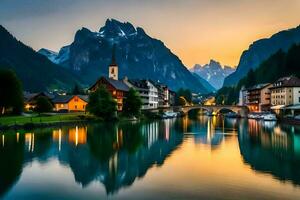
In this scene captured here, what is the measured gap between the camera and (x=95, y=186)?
29266mm

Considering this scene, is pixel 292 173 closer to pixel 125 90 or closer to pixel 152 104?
pixel 125 90

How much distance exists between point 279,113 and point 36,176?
10699 centimetres

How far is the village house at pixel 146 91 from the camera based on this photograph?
6078 inches

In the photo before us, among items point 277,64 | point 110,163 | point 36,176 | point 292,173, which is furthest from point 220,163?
point 277,64

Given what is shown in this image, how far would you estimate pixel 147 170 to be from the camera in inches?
1411

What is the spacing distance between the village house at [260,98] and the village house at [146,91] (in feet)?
133

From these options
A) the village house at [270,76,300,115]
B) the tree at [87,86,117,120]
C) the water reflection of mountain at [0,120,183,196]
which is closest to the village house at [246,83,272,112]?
the village house at [270,76,300,115]

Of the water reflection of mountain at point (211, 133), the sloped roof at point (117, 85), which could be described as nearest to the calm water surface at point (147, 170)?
the water reflection of mountain at point (211, 133)

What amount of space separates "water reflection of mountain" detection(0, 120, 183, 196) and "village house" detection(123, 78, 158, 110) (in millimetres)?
90749

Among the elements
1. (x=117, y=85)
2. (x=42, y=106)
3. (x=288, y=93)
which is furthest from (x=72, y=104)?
(x=288, y=93)

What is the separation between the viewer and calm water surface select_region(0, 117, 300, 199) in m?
27.3

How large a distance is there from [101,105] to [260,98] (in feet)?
253

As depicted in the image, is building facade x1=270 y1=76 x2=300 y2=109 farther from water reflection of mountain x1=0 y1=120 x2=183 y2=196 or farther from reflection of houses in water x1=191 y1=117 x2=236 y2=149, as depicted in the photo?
water reflection of mountain x1=0 y1=120 x2=183 y2=196

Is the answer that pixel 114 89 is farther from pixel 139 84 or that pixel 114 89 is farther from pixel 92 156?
pixel 92 156
